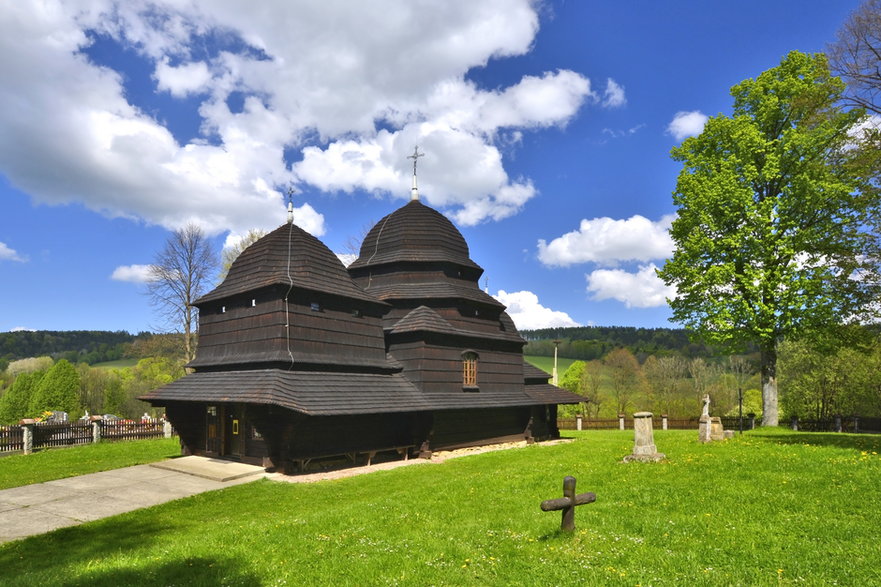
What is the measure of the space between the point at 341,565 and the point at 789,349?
4569 centimetres

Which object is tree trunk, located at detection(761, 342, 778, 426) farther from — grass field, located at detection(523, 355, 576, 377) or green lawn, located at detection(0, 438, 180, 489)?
grass field, located at detection(523, 355, 576, 377)

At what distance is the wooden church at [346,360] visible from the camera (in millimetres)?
17000

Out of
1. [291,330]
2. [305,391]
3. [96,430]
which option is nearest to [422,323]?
[291,330]

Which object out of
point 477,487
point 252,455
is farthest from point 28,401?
point 477,487

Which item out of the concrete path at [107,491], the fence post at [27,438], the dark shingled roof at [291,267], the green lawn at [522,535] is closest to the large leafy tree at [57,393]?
the fence post at [27,438]

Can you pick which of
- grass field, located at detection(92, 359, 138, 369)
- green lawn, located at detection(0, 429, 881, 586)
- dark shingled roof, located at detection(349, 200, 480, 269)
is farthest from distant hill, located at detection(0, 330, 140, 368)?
green lawn, located at detection(0, 429, 881, 586)

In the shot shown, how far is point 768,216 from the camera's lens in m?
21.2

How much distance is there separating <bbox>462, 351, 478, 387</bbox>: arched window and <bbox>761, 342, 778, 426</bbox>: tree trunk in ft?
42.7

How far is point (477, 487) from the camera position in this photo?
12023 millimetres

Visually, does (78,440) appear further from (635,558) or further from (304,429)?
(635,558)

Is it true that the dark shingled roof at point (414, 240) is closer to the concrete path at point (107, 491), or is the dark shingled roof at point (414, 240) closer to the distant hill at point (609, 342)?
the concrete path at point (107, 491)

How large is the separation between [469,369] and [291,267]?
367 inches

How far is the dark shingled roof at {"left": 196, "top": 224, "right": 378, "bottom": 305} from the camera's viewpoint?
61.9 feet

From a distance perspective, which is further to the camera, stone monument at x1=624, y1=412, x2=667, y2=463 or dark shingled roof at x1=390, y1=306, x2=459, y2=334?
dark shingled roof at x1=390, y1=306, x2=459, y2=334
